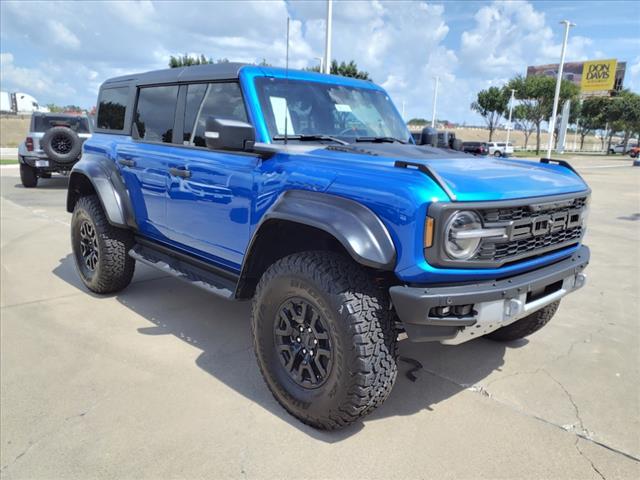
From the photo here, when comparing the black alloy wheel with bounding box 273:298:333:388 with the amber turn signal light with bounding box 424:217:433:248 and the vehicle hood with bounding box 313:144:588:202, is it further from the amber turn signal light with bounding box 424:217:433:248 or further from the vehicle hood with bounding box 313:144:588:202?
the vehicle hood with bounding box 313:144:588:202

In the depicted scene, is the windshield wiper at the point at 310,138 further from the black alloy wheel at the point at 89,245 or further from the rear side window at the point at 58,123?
the rear side window at the point at 58,123

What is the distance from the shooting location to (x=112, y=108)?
4.68 metres

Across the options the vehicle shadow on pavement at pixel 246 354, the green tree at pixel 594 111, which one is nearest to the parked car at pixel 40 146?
the vehicle shadow on pavement at pixel 246 354

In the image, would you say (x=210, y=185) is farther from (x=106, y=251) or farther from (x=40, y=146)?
(x=40, y=146)

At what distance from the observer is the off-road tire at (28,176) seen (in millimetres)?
12477

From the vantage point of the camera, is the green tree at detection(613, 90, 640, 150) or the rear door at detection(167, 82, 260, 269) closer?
the rear door at detection(167, 82, 260, 269)

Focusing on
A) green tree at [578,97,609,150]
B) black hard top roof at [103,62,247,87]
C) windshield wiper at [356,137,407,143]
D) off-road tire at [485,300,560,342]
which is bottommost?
off-road tire at [485,300,560,342]

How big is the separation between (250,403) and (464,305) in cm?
141

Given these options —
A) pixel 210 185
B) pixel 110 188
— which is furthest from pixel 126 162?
pixel 210 185

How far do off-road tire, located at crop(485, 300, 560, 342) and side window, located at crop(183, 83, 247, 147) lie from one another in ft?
7.79

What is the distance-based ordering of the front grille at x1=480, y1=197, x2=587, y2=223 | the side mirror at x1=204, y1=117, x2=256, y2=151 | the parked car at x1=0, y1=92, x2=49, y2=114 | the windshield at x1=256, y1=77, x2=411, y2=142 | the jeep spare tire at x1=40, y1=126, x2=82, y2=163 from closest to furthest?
the front grille at x1=480, y1=197, x2=587, y2=223, the side mirror at x1=204, y1=117, x2=256, y2=151, the windshield at x1=256, y1=77, x2=411, y2=142, the jeep spare tire at x1=40, y1=126, x2=82, y2=163, the parked car at x1=0, y1=92, x2=49, y2=114

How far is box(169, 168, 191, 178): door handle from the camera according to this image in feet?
11.4

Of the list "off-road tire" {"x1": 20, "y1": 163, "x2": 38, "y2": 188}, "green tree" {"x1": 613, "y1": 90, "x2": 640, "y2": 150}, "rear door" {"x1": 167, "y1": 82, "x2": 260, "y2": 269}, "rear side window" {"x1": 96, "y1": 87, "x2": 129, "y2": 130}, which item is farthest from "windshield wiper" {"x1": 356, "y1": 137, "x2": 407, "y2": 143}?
"green tree" {"x1": 613, "y1": 90, "x2": 640, "y2": 150}

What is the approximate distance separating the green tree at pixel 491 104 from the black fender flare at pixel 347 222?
54236mm
